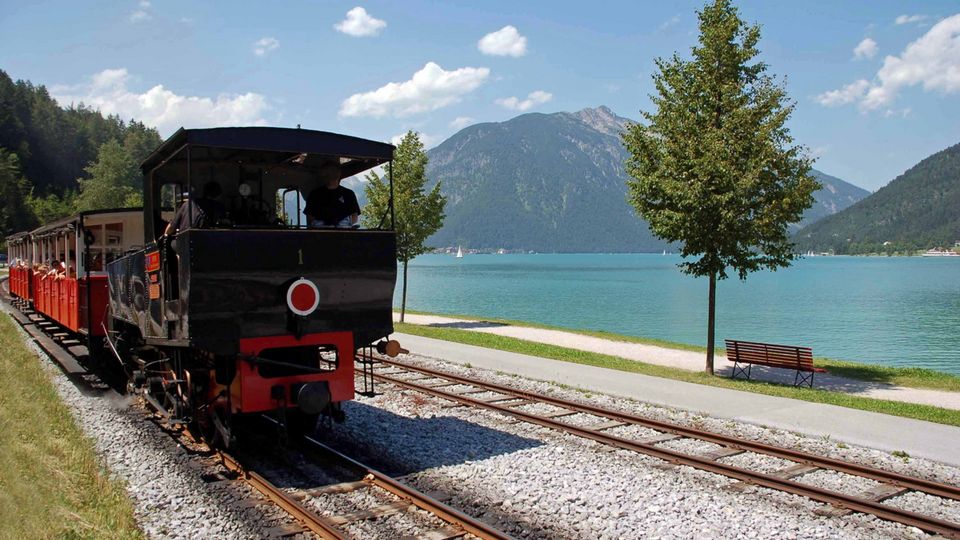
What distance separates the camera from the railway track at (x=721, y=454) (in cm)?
677

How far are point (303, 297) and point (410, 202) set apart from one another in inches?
843

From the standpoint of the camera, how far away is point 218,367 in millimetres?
7734

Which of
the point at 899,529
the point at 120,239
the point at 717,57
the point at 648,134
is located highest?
the point at 717,57

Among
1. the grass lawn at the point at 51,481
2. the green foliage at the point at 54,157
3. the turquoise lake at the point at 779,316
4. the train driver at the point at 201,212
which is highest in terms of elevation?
the green foliage at the point at 54,157

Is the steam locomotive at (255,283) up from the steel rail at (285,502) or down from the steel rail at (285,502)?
up

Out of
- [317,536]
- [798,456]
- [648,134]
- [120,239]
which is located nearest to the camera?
[317,536]

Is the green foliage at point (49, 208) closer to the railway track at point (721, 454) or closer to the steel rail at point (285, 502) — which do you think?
the railway track at point (721, 454)

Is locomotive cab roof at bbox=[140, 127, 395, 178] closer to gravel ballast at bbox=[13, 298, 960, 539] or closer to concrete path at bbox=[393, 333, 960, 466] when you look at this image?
gravel ballast at bbox=[13, 298, 960, 539]

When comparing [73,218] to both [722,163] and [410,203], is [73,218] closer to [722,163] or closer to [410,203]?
[722,163]

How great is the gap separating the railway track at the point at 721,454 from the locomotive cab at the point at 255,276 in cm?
189

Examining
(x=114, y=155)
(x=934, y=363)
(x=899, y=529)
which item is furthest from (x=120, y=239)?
(x=114, y=155)

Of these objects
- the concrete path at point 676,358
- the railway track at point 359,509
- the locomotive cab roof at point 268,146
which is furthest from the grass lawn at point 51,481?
the concrete path at point 676,358

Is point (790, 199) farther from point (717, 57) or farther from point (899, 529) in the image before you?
point (899, 529)

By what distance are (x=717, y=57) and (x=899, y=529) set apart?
12.5m
